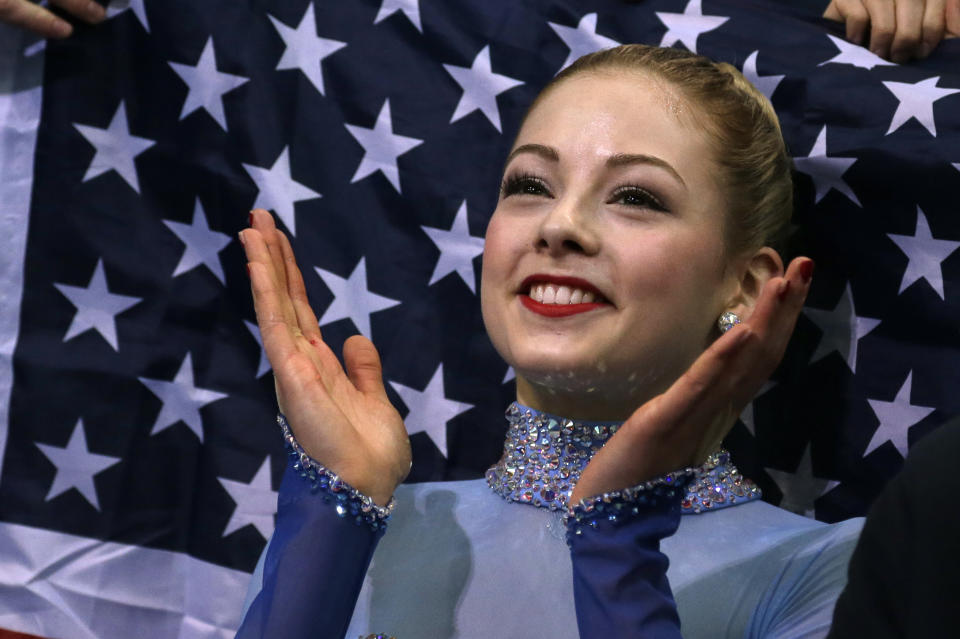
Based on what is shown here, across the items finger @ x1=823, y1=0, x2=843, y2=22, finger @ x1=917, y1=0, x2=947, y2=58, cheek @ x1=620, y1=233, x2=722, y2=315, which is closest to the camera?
cheek @ x1=620, y1=233, x2=722, y2=315

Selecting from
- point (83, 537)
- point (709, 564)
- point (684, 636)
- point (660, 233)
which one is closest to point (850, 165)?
point (660, 233)

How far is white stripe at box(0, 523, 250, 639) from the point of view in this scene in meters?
2.13

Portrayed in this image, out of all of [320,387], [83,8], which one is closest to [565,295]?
→ [320,387]

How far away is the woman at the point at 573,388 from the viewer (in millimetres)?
1484

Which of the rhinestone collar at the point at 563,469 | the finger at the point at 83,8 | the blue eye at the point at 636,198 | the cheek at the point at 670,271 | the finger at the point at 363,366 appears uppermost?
the finger at the point at 83,8

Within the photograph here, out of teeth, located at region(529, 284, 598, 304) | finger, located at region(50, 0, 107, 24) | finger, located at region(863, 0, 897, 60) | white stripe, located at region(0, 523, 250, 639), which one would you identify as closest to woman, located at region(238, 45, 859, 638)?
teeth, located at region(529, 284, 598, 304)

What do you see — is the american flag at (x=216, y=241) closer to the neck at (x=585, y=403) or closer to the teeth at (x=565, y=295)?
the neck at (x=585, y=403)

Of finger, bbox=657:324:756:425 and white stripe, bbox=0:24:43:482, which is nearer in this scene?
finger, bbox=657:324:756:425

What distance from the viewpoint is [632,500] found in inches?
51.4

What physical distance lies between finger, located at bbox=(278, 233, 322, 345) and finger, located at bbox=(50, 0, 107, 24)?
852 millimetres

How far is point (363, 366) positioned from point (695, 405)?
0.59 meters

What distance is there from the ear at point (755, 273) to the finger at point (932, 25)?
559 mm

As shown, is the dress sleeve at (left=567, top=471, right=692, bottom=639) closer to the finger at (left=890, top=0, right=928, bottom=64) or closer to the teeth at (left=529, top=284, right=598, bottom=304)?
the teeth at (left=529, top=284, right=598, bottom=304)

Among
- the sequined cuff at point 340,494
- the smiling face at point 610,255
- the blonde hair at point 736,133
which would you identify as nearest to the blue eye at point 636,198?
the smiling face at point 610,255
